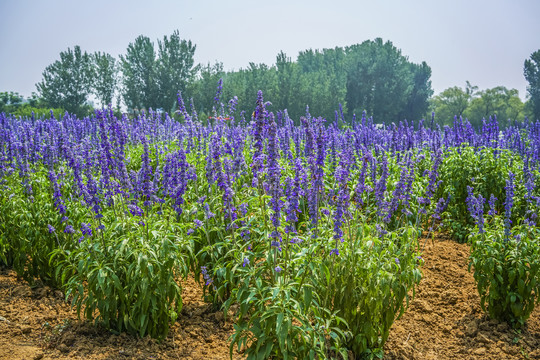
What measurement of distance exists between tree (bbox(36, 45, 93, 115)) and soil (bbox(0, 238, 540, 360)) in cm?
4219

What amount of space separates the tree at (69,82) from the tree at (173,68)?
7634mm

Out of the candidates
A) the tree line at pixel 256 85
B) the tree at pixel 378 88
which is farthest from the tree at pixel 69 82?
the tree at pixel 378 88

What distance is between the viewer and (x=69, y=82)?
145ft

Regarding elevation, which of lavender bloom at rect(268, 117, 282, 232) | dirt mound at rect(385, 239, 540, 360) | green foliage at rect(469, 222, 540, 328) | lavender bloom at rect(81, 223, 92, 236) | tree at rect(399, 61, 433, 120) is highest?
tree at rect(399, 61, 433, 120)

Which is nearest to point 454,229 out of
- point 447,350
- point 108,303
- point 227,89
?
point 447,350

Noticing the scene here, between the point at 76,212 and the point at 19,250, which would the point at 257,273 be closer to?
the point at 76,212

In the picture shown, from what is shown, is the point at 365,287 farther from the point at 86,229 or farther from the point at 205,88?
the point at 205,88

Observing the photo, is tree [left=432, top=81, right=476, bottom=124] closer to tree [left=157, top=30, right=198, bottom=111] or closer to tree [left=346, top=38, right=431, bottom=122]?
tree [left=346, top=38, right=431, bottom=122]

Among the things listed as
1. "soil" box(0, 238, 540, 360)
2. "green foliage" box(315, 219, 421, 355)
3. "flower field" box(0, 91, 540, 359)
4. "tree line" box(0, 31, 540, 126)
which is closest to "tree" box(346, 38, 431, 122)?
"tree line" box(0, 31, 540, 126)

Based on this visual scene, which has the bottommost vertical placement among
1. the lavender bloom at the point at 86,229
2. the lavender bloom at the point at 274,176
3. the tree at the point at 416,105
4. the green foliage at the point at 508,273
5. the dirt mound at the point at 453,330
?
the dirt mound at the point at 453,330

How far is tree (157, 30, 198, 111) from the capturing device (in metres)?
45.5

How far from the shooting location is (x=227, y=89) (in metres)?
42.7

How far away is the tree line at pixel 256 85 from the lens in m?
43.6

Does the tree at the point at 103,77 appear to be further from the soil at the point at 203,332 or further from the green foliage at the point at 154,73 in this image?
the soil at the point at 203,332
